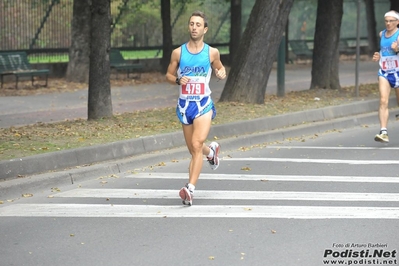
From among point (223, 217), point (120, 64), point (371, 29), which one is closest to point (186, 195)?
point (223, 217)

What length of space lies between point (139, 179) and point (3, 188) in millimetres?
1843

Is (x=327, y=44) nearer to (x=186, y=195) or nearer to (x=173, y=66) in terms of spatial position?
(x=173, y=66)

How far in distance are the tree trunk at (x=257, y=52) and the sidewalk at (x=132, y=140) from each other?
146cm

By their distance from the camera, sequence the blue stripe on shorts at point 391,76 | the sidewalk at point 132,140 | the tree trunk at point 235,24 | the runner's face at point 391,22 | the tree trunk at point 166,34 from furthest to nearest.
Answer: the tree trunk at point 235,24 < the tree trunk at point 166,34 < the blue stripe on shorts at point 391,76 < the runner's face at point 391,22 < the sidewalk at point 132,140

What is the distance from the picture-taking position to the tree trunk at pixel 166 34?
2897 centimetres

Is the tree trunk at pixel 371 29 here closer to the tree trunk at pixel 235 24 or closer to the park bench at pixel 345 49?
the park bench at pixel 345 49

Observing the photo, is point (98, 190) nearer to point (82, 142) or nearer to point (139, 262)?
point (82, 142)

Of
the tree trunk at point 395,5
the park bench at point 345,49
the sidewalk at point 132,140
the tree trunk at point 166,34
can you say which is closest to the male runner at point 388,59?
the sidewalk at point 132,140

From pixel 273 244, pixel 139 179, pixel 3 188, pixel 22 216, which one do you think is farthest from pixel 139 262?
pixel 139 179

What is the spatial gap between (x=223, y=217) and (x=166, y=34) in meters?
20.5

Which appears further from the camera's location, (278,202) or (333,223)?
(278,202)

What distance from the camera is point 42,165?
11.5m

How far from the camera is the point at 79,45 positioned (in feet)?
84.1

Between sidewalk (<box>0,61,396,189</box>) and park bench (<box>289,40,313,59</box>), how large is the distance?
8.85m
